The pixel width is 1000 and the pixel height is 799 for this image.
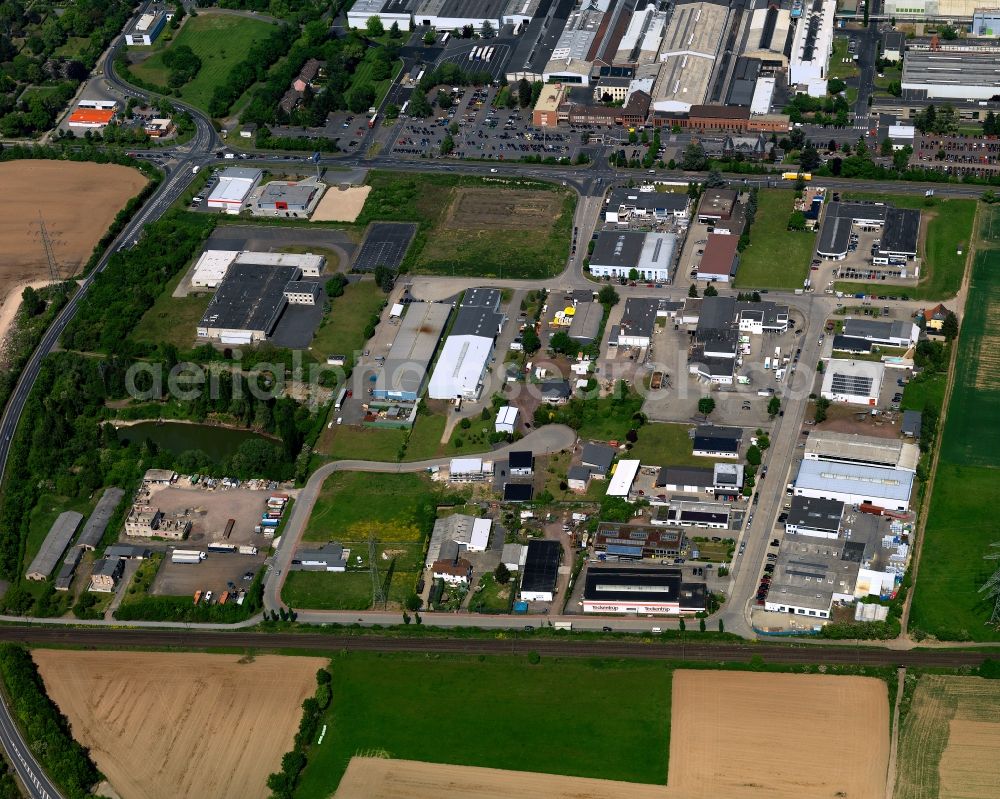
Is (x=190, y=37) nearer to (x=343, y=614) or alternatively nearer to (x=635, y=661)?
(x=343, y=614)

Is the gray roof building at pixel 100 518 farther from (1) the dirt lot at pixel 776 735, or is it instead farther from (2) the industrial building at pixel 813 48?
(2) the industrial building at pixel 813 48

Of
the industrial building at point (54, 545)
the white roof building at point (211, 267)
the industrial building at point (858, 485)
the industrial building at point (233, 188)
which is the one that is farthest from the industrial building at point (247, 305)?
the industrial building at point (858, 485)

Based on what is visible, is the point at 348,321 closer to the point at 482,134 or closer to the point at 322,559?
the point at 322,559

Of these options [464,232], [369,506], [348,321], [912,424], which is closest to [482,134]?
[464,232]

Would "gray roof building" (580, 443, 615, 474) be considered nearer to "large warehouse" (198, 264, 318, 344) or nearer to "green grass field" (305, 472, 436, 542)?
"green grass field" (305, 472, 436, 542)

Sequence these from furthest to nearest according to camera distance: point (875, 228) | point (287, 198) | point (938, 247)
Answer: point (287, 198) < point (875, 228) < point (938, 247)
